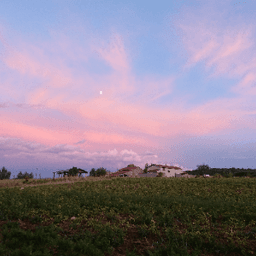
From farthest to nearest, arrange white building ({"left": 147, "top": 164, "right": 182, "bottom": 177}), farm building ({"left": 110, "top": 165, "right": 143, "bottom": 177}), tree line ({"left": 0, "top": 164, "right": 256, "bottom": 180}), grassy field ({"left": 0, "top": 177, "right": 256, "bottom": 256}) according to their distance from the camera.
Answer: white building ({"left": 147, "top": 164, "right": 182, "bottom": 177}) < farm building ({"left": 110, "top": 165, "right": 143, "bottom": 177}) < tree line ({"left": 0, "top": 164, "right": 256, "bottom": 180}) < grassy field ({"left": 0, "top": 177, "right": 256, "bottom": 256})

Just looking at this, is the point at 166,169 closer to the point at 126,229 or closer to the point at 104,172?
the point at 104,172

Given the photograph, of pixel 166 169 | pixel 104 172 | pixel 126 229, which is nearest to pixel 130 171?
pixel 166 169

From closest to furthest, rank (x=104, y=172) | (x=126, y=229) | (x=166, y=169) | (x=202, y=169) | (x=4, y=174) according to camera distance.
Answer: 1. (x=126, y=229)
2. (x=104, y=172)
3. (x=166, y=169)
4. (x=4, y=174)
5. (x=202, y=169)

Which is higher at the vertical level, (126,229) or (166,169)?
(166,169)

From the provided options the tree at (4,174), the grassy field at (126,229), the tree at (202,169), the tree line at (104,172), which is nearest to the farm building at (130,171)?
the tree line at (104,172)

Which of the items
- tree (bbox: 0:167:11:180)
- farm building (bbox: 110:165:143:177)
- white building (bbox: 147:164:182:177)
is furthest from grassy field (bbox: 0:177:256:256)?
tree (bbox: 0:167:11:180)

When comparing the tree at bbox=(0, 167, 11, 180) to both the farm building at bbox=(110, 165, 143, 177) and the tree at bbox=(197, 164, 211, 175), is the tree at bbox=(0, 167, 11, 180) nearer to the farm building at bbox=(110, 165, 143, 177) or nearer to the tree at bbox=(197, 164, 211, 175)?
the farm building at bbox=(110, 165, 143, 177)

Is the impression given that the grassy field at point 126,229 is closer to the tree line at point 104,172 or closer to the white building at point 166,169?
the tree line at point 104,172

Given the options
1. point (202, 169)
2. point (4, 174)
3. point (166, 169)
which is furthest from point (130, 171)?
point (4, 174)

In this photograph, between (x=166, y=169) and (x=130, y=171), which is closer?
(x=166, y=169)

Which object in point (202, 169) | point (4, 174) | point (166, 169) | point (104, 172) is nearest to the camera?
point (104, 172)

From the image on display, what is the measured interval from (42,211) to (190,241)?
776 cm

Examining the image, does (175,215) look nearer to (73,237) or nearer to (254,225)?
(254,225)

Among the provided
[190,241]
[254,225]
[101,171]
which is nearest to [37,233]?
[190,241]
